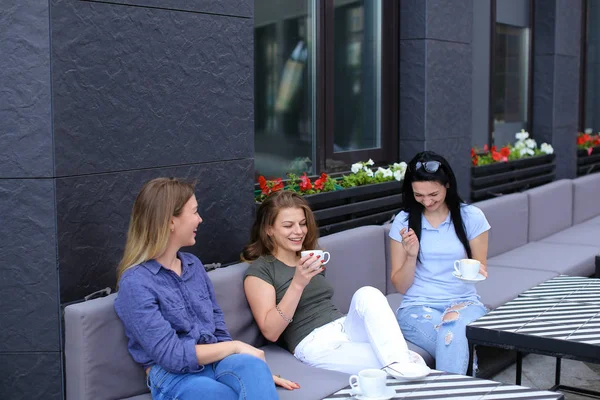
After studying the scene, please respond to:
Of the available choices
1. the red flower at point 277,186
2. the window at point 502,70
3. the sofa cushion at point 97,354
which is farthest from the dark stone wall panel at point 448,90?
the sofa cushion at point 97,354

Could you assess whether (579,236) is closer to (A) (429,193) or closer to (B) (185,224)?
(A) (429,193)

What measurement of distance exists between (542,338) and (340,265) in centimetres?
157

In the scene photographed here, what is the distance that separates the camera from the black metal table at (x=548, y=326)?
3143mm

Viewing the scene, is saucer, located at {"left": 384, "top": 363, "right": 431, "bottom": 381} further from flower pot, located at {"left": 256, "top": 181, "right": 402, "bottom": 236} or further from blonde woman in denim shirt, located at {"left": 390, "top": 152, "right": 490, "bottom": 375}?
flower pot, located at {"left": 256, "top": 181, "right": 402, "bottom": 236}

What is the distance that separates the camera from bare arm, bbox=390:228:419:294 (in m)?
3.96

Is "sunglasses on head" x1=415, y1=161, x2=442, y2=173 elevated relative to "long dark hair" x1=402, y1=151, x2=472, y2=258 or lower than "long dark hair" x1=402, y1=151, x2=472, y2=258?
elevated

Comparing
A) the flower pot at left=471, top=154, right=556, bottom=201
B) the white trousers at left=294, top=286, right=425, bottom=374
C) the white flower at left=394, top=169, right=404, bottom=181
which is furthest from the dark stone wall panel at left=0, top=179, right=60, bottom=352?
the flower pot at left=471, top=154, right=556, bottom=201

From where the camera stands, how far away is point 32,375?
338 centimetres

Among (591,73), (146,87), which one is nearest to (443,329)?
(146,87)

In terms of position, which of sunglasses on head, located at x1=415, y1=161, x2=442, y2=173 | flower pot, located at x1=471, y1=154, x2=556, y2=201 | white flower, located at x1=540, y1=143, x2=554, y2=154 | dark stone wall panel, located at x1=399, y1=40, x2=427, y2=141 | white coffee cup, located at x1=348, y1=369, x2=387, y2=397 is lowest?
white coffee cup, located at x1=348, y1=369, x2=387, y2=397

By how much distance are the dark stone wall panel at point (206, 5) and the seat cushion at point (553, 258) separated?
2797mm

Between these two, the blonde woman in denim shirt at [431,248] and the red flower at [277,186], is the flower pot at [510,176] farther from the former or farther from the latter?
the blonde woman in denim shirt at [431,248]

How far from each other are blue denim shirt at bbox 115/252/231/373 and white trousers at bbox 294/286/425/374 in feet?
1.67

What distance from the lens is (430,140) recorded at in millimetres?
6273
